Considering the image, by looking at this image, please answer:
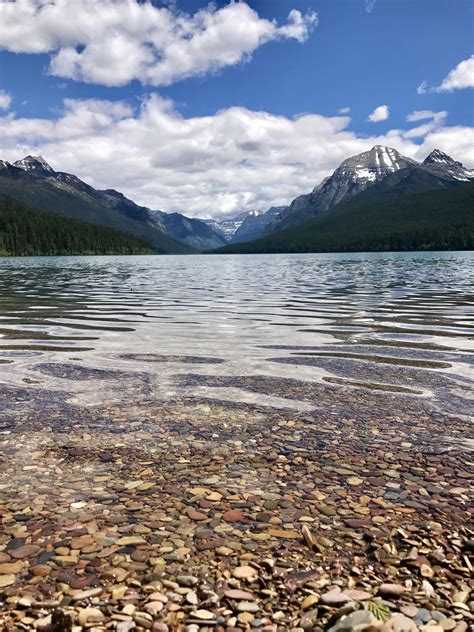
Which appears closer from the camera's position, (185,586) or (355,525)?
(185,586)

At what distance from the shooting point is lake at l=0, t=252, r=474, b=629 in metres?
5.29

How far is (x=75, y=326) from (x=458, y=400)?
19.0 m

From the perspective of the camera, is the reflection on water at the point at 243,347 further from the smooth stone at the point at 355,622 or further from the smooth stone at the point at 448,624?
the smooth stone at the point at 355,622

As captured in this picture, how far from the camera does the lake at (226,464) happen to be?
17.4ft

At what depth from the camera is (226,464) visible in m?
8.17

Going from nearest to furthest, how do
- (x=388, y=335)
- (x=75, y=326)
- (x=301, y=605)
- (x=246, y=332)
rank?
(x=301, y=605)
(x=388, y=335)
(x=246, y=332)
(x=75, y=326)

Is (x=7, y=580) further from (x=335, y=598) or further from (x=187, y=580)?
(x=335, y=598)

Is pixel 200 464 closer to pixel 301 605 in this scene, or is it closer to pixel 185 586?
pixel 185 586

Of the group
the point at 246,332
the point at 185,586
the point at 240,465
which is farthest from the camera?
the point at 246,332

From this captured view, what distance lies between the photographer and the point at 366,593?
4754 mm

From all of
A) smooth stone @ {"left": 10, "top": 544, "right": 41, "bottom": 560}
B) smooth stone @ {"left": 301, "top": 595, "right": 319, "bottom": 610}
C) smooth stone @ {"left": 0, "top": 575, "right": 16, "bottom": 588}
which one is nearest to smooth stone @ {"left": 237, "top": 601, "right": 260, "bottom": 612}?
smooth stone @ {"left": 301, "top": 595, "right": 319, "bottom": 610}

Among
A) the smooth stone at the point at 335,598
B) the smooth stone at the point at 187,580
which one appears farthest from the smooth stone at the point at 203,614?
the smooth stone at the point at 335,598

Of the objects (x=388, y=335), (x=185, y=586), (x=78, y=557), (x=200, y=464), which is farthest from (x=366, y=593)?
(x=388, y=335)

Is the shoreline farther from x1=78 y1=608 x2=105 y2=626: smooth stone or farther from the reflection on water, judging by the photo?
the reflection on water
